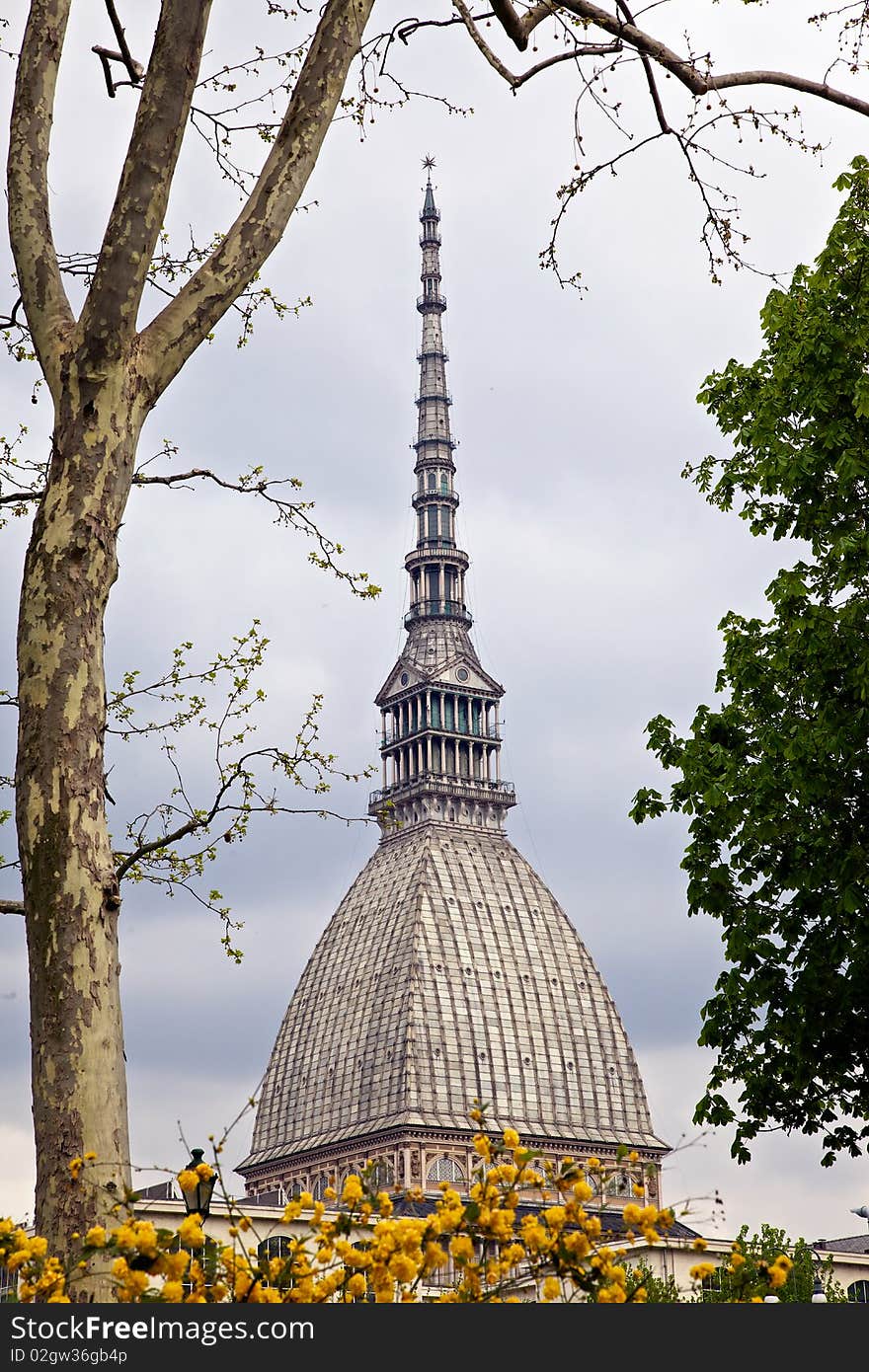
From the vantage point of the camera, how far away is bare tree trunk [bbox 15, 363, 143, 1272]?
9.02 meters

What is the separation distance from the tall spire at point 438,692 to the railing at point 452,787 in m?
0.09

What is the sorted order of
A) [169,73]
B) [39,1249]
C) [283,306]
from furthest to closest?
[283,306] < [169,73] < [39,1249]

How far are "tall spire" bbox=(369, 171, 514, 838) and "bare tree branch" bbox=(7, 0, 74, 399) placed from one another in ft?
457

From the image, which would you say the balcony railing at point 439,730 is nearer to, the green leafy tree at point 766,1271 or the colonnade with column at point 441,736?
the colonnade with column at point 441,736

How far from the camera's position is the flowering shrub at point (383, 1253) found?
6.91 m

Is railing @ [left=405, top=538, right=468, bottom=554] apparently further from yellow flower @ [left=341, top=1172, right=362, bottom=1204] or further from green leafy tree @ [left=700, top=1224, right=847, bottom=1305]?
yellow flower @ [left=341, top=1172, right=362, bottom=1204]

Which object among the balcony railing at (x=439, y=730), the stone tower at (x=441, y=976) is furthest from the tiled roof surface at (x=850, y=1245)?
the balcony railing at (x=439, y=730)

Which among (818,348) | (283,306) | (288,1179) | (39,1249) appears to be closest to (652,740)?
(818,348)

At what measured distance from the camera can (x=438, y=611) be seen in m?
160

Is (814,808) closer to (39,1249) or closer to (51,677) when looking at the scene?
(51,677)

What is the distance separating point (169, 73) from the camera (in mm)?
10984

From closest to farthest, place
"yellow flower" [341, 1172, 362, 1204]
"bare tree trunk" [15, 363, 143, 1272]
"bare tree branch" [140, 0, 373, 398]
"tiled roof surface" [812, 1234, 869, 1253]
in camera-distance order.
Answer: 1. "yellow flower" [341, 1172, 362, 1204]
2. "bare tree trunk" [15, 363, 143, 1272]
3. "bare tree branch" [140, 0, 373, 398]
4. "tiled roof surface" [812, 1234, 869, 1253]

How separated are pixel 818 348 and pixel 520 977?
443 feet

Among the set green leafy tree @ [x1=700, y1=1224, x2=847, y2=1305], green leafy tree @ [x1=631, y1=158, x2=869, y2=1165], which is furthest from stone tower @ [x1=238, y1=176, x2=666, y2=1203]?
green leafy tree @ [x1=631, y1=158, x2=869, y2=1165]
